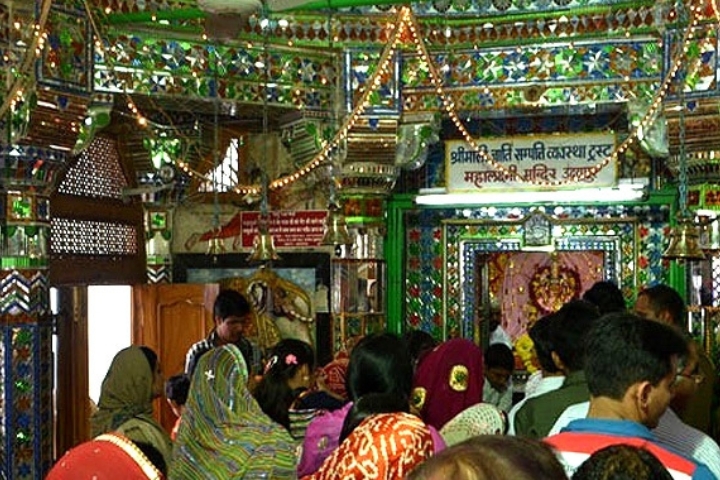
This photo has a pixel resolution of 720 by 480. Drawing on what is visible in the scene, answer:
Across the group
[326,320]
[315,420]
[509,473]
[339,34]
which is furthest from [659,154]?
[509,473]

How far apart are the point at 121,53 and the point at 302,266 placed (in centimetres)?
276

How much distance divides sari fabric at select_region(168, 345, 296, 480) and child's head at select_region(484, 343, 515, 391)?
121 inches

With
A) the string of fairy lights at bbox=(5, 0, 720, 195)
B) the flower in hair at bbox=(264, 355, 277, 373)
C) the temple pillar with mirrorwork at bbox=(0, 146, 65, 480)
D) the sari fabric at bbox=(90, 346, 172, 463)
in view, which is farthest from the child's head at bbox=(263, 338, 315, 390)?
the temple pillar with mirrorwork at bbox=(0, 146, 65, 480)

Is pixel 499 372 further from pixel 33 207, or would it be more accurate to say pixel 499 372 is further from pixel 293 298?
pixel 293 298

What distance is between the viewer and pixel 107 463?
3.16m

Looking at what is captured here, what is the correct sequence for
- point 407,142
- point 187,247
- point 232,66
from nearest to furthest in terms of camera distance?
point 232,66, point 407,142, point 187,247

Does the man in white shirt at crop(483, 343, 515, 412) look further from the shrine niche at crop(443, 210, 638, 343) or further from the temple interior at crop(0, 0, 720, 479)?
the shrine niche at crop(443, 210, 638, 343)

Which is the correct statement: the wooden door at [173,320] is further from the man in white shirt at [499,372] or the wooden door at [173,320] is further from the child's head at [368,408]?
the child's head at [368,408]

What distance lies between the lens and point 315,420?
4.19 metres

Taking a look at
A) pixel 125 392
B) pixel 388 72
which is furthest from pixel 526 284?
pixel 125 392

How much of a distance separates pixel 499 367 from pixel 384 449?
373cm

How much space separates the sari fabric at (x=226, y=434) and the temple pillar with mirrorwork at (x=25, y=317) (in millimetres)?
3434

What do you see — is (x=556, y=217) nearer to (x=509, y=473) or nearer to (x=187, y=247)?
(x=187, y=247)

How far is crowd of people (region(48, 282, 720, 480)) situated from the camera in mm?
2172
